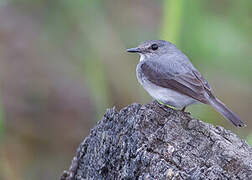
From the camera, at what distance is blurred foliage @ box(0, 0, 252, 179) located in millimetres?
7344

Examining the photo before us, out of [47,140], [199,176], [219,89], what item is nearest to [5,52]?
[47,140]

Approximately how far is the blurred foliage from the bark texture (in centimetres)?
224

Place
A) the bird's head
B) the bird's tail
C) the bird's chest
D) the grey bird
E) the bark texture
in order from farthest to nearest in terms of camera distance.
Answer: the bird's head
the bird's chest
the grey bird
the bird's tail
the bark texture

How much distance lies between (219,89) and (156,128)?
4.77 metres

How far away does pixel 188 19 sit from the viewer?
6.30m

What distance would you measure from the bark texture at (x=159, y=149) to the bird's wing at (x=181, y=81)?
0.67m

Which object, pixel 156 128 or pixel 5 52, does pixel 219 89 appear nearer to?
pixel 5 52

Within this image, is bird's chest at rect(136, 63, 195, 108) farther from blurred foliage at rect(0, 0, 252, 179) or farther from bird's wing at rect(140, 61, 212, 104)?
blurred foliage at rect(0, 0, 252, 179)

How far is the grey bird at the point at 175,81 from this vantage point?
530cm

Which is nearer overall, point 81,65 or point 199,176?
point 199,176

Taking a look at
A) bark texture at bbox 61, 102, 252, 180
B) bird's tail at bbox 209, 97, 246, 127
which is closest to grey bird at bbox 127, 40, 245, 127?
bird's tail at bbox 209, 97, 246, 127

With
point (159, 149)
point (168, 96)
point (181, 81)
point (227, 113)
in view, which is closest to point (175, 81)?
point (181, 81)

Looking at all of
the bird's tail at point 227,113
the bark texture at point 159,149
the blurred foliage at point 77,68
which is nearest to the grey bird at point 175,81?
the bird's tail at point 227,113

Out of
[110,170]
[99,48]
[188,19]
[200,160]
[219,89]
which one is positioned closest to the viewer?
[200,160]
